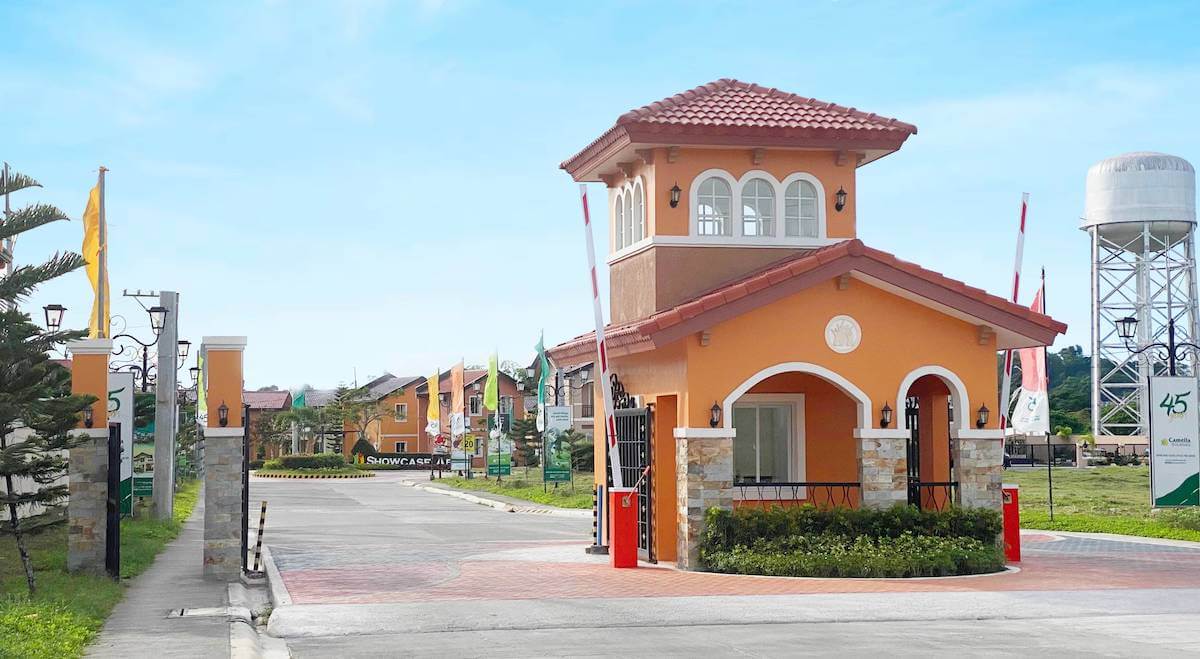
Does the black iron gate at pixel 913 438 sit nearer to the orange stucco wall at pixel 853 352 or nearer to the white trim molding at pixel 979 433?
the white trim molding at pixel 979 433

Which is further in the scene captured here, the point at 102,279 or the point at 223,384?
the point at 102,279

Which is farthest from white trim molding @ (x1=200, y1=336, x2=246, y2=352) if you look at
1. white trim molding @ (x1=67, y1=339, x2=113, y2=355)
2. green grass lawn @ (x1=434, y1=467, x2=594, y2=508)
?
green grass lawn @ (x1=434, y1=467, x2=594, y2=508)

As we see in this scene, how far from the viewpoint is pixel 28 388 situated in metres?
16.5

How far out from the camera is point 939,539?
18.1 meters

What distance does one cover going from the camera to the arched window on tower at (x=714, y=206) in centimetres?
2027

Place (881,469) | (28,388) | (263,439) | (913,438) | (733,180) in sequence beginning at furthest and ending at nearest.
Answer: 1. (263,439)
2. (913,438)
3. (733,180)
4. (881,469)
5. (28,388)

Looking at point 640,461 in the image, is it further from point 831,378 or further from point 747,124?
point 747,124

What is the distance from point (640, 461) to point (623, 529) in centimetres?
147

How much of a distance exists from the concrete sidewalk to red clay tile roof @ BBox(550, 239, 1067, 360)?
6.46 metres

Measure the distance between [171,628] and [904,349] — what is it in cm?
1073

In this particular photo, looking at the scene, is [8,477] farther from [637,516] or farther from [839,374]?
[839,374]

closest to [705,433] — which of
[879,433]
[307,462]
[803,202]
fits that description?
[879,433]

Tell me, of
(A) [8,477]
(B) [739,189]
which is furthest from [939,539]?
(A) [8,477]

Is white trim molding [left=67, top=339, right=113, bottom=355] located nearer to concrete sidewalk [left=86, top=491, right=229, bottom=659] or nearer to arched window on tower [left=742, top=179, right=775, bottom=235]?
concrete sidewalk [left=86, top=491, right=229, bottom=659]
